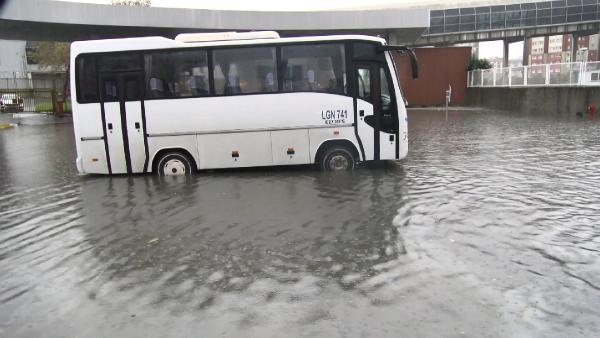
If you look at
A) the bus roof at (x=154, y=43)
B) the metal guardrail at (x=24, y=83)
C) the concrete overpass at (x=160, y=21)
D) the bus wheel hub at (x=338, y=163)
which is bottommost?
the bus wheel hub at (x=338, y=163)

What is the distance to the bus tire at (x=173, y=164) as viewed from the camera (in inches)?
422

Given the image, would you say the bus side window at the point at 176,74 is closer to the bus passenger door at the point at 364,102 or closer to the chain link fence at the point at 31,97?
the bus passenger door at the point at 364,102

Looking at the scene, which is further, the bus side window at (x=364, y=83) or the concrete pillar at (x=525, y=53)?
the concrete pillar at (x=525, y=53)

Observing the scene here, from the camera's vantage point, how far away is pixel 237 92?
34.0 ft

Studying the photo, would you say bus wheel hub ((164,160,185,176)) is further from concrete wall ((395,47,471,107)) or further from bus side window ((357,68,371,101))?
concrete wall ((395,47,471,107))

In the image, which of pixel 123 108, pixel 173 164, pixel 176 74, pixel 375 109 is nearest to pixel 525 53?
pixel 375 109

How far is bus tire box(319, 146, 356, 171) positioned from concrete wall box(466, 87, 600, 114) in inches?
714

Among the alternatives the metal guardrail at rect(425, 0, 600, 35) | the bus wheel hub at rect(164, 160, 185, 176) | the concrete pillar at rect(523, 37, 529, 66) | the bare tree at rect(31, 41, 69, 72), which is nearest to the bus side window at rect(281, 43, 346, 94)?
the bus wheel hub at rect(164, 160, 185, 176)

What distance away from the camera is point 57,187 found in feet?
33.4

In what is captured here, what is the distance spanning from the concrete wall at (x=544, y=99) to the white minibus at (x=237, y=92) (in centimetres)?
1771

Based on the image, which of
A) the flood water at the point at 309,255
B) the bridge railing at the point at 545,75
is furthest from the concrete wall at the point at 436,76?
the flood water at the point at 309,255

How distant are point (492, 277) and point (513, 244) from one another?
3.58 feet

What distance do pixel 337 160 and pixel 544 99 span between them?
1970 centimetres

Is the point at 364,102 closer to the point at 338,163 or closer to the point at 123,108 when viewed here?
the point at 338,163
